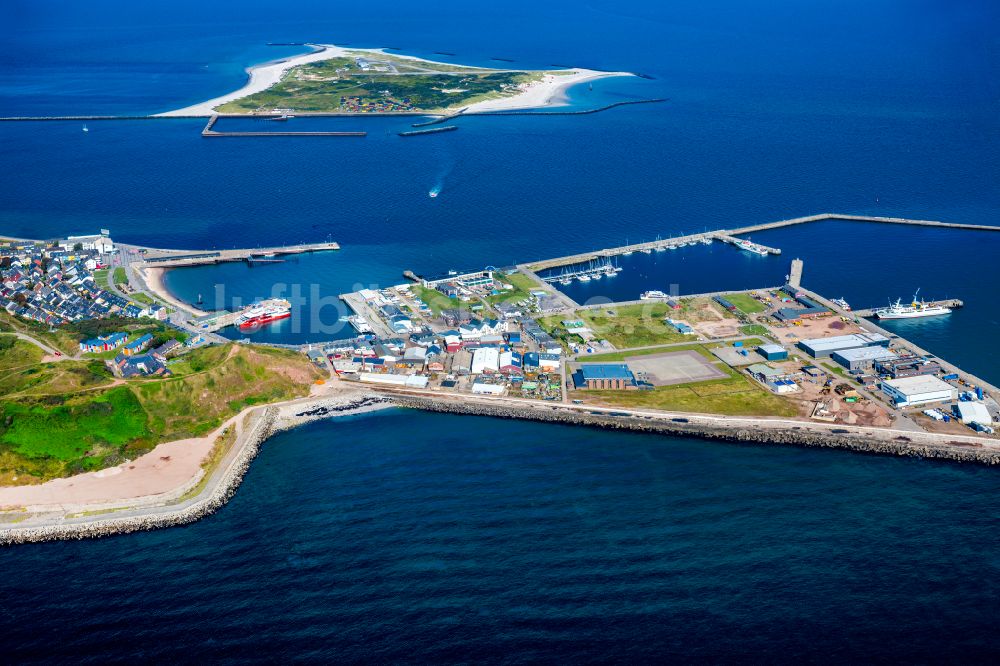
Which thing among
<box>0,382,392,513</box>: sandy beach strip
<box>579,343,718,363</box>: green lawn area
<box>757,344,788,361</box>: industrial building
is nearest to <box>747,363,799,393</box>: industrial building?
<box>757,344,788,361</box>: industrial building

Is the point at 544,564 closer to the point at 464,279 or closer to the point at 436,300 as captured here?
the point at 436,300

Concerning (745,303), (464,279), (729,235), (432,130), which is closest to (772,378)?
(745,303)

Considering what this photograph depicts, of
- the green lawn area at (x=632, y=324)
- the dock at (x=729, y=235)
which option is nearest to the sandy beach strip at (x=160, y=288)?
the green lawn area at (x=632, y=324)

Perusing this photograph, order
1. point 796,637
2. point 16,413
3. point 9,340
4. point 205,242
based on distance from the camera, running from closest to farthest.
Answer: point 796,637 < point 16,413 < point 9,340 < point 205,242

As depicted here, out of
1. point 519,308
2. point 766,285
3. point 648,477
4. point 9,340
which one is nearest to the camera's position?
point 648,477

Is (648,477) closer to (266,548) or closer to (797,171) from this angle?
(266,548)

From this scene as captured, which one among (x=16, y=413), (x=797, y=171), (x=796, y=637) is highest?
(x=797, y=171)

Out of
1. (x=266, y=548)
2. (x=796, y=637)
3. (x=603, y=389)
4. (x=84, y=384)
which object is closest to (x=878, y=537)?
(x=796, y=637)
